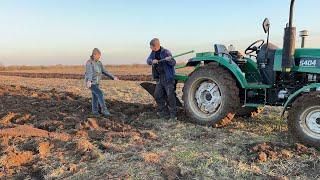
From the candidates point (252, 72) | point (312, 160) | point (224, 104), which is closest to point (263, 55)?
point (252, 72)

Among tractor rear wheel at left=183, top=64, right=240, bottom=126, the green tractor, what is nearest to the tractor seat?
the green tractor

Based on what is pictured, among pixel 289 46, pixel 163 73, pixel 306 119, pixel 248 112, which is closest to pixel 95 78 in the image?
pixel 163 73

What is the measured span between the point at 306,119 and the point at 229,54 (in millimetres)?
2276

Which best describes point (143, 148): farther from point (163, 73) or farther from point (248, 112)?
point (248, 112)

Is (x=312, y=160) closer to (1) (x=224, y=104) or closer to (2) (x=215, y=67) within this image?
(1) (x=224, y=104)

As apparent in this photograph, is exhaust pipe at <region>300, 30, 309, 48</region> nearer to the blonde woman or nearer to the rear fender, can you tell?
the rear fender

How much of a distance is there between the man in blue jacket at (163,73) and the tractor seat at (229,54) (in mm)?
931

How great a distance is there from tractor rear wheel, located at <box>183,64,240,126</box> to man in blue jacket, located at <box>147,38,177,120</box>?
57 centimetres

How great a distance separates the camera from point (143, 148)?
6.69 m

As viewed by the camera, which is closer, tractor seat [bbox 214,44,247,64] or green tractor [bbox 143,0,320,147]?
green tractor [bbox 143,0,320,147]

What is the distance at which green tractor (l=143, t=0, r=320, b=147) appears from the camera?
679cm

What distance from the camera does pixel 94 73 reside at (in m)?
9.66

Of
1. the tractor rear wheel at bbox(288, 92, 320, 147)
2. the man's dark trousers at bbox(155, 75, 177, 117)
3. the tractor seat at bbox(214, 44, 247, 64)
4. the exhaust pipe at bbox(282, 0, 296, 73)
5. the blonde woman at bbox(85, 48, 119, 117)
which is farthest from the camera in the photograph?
the blonde woman at bbox(85, 48, 119, 117)

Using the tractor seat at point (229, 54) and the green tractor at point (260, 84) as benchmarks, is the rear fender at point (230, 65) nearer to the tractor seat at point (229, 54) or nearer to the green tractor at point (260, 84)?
the green tractor at point (260, 84)
